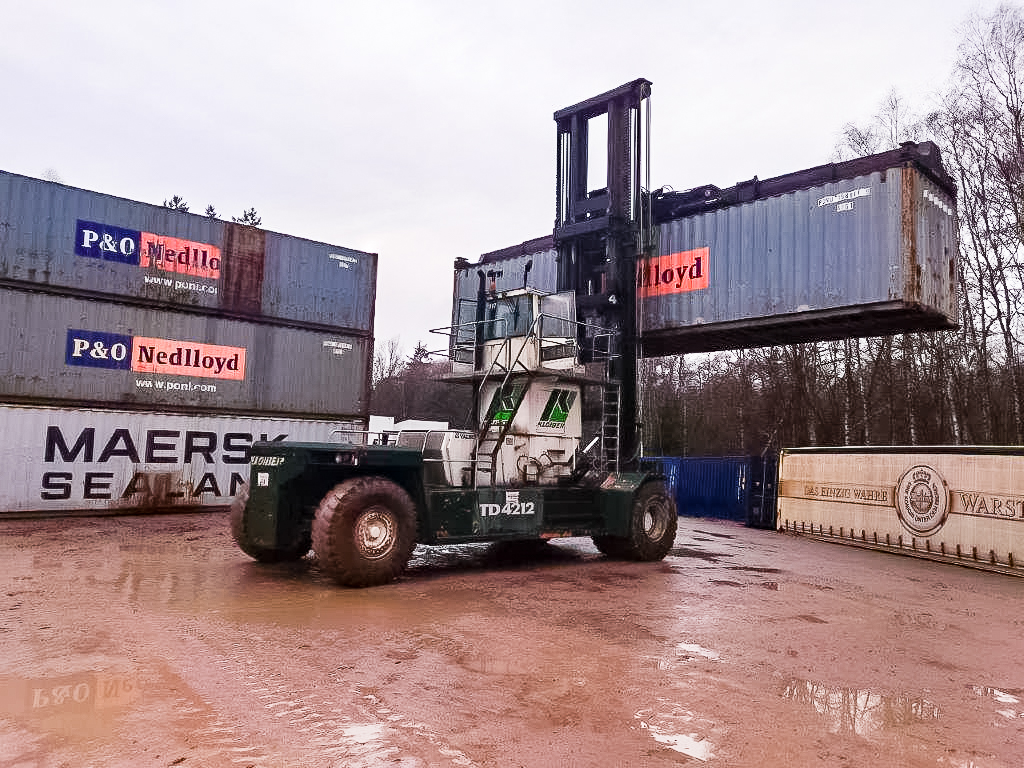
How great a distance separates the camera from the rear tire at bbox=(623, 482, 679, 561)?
36.9ft

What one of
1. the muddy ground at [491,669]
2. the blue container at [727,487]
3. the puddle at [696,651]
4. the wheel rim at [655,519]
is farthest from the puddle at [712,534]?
the puddle at [696,651]

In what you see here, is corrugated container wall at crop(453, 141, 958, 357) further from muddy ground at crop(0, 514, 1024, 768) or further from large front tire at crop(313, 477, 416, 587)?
muddy ground at crop(0, 514, 1024, 768)

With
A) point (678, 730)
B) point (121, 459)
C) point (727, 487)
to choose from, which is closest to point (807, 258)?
point (727, 487)

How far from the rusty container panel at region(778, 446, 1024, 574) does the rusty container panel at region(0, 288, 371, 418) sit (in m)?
11.3

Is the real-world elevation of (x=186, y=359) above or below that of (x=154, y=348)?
below

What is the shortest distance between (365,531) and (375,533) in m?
0.14

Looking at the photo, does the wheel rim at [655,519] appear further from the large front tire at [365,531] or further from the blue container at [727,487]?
the blue container at [727,487]

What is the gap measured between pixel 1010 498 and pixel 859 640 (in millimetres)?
7768

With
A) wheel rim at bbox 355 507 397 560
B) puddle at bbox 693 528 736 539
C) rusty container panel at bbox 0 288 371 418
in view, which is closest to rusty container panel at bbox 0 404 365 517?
rusty container panel at bbox 0 288 371 418

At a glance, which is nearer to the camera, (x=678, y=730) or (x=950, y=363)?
(x=678, y=730)

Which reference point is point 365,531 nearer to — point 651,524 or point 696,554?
point 651,524

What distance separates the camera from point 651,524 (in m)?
11.6

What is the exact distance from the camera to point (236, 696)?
4.75m

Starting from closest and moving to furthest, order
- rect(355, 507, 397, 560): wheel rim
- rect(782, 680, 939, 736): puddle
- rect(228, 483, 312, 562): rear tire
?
rect(782, 680, 939, 736): puddle < rect(355, 507, 397, 560): wheel rim < rect(228, 483, 312, 562): rear tire
